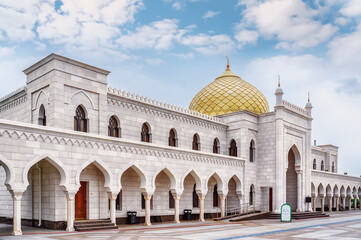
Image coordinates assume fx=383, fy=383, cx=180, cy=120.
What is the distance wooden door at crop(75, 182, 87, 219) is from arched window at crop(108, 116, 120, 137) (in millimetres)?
3886

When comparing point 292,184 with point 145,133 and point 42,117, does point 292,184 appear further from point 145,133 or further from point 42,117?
point 42,117

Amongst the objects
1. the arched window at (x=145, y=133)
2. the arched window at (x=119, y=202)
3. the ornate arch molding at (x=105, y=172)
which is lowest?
the arched window at (x=119, y=202)

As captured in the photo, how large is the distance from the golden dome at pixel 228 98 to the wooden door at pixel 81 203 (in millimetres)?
15146

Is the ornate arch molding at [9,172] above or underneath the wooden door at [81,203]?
above

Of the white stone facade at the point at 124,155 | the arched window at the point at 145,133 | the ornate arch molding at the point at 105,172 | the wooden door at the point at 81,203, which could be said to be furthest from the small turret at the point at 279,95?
the wooden door at the point at 81,203

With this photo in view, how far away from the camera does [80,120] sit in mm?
19594

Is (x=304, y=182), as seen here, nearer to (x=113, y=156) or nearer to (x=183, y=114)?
(x=183, y=114)

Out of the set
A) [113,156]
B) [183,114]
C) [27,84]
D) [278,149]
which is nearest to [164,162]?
[113,156]

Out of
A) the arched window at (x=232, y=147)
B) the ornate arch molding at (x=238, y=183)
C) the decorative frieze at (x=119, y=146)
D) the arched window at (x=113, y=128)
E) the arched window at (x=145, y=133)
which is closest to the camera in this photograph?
the decorative frieze at (x=119, y=146)

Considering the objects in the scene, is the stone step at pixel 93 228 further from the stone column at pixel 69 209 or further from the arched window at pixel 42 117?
the arched window at pixel 42 117

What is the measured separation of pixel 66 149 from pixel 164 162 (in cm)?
622

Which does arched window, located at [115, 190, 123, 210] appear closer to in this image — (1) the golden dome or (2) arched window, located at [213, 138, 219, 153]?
(2) arched window, located at [213, 138, 219, 153]

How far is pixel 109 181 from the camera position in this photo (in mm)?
18078

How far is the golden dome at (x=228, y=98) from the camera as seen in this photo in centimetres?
3128
